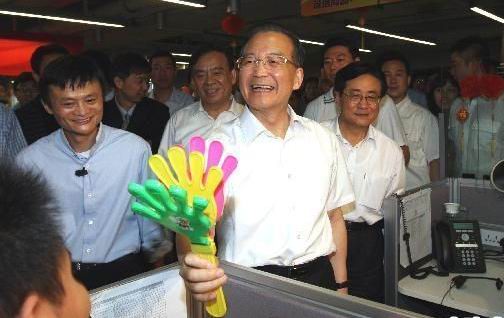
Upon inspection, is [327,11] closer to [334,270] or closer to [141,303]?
[334,270]

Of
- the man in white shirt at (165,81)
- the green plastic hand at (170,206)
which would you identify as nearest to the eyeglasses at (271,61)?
the green plastic hand at (170,206)

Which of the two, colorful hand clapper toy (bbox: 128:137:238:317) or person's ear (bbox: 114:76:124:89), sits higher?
person's ear (bbox: 114:76:124:89)

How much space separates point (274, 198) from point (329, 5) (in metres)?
5.26

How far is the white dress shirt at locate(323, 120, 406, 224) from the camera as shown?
7.18ft

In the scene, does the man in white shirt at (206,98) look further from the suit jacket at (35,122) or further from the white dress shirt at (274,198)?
the white dress shirt at (274,198)

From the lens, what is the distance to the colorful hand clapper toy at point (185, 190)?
0.80 m

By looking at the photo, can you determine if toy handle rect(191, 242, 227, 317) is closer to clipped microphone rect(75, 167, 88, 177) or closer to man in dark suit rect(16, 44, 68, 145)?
clipped microphone rect(75, 167, 88, 177)

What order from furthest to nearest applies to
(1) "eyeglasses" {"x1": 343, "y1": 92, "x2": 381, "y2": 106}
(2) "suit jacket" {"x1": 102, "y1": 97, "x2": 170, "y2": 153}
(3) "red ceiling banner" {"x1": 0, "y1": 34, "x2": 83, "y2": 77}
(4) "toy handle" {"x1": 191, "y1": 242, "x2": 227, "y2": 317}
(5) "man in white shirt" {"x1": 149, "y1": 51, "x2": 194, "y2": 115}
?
(3) "red ceiling banner" {"x1": 0, "y1": 34, "x2": 83, "y2": 77} < (5) "man in white shirt" {"x1": 149, "y1": 51, "x2": 194, "y2": 115} < (2) "suit jacket" {"x1": 102, "y1": 97, "x2": 170, "y2": 153} < (1) "eyeglasses" {"x1": 343, "y1": 92, "x2": 381, "y2": 106} < (4) "toy handle" {"x1": 191, "y1": 242, "x2": 227, "y2": 317}

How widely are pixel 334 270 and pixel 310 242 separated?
0.99ft

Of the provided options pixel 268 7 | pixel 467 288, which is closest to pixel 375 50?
pixel 268 7

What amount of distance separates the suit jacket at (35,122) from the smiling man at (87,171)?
0.90 metres

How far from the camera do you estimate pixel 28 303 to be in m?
0.58

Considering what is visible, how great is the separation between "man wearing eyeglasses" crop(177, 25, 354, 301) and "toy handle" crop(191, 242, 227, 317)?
521mm

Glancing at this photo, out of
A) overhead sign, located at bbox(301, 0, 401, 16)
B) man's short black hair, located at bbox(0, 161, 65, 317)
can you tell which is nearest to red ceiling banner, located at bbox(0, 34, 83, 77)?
overhead sign, located at bbox(301, 0, 401, 16)
